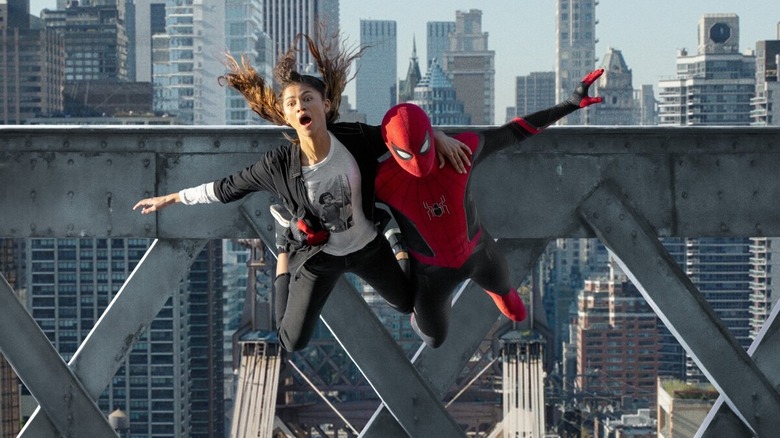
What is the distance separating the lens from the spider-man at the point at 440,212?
20.0 ft

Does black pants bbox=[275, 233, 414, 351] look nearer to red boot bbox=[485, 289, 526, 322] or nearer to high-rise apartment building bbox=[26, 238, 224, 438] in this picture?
red boot bbox=[485, 289, 526, 322]

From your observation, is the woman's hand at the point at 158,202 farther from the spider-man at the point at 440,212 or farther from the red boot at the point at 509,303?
the red boot at the point at 509,303

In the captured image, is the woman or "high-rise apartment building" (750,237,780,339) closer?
the woman

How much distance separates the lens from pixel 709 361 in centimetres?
649

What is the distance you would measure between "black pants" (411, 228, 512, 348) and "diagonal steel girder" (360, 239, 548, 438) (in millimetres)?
103

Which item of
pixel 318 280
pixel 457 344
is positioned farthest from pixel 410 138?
pixel 457 344

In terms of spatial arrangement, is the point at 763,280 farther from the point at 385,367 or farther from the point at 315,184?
the point at 315,184

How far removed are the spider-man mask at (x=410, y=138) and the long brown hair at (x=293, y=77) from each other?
40 cm

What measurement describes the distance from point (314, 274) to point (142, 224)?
3.07 feet

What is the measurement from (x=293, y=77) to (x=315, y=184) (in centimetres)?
49

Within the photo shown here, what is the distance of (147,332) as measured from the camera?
147m

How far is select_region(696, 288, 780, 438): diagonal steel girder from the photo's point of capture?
648 cm

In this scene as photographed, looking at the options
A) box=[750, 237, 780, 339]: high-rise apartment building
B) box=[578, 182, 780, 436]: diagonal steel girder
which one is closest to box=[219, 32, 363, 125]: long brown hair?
box=[578, 182, 780, 436]: diagonal steel girder

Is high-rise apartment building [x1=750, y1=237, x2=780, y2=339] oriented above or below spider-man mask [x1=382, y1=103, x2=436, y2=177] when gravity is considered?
below
